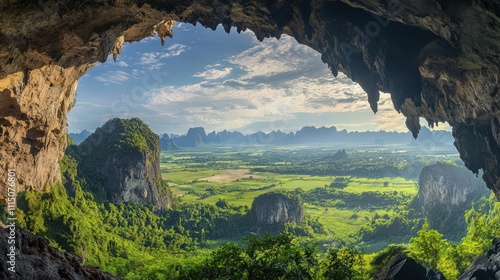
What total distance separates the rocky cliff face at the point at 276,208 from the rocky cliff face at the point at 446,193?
64847 millimetres

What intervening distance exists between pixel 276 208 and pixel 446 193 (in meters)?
92.1

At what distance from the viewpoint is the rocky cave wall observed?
77.3ft

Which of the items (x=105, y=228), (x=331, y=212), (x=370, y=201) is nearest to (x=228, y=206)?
(x=331, y=212)

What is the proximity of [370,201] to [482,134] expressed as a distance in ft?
546

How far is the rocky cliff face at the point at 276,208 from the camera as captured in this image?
13900 centimetres

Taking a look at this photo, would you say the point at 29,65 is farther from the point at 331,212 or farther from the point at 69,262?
the point at 331,212

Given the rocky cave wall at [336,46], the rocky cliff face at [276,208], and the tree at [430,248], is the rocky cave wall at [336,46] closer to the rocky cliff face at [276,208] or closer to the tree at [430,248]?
the tree at [430,248]

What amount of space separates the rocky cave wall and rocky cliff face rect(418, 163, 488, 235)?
401ft

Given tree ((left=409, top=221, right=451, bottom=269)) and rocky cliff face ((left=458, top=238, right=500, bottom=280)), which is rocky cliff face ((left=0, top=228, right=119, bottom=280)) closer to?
rocky cliff face ((left=458, top=238, right=500, bottom=280))

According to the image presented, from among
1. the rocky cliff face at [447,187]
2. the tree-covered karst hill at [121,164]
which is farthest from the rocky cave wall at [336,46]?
the rocky cliff face at [447,187]

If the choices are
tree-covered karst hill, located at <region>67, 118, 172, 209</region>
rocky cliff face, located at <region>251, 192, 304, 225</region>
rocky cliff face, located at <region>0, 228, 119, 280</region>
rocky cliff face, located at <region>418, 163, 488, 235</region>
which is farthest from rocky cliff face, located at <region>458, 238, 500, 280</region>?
rocky cliff face, located at <region>418, 163, 488, 235</region>

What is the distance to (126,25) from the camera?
3456cm

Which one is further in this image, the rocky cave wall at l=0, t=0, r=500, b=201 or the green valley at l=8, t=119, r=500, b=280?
the green valley at l=8, t=119, r=500, b=280

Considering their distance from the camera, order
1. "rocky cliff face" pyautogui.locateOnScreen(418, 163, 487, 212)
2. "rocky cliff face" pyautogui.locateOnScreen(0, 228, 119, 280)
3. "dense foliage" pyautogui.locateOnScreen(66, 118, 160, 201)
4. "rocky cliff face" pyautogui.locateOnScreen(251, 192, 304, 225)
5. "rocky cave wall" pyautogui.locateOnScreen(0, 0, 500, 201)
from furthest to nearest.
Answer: "rocky cliff face" pyautogui.locateOnScreen(418, 163, 487, 212) → "rocky cliff face" pyautogui.locateOnScreen(251, 192, 304, 225) → "dense foliage" pyautogui.locateOnScreen(66, 118, 160, 201) → "rocky cave wall" pyautogui.locateOnScreen(0, 0, 500, 201) → "rocky cliff face" pyautogui.locateOnScreen(0, 228, 119, 280)
